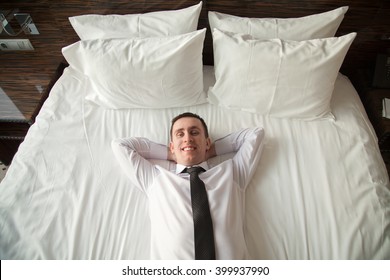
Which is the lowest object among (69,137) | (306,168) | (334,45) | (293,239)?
(293,239)

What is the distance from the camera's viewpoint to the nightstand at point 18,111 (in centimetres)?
142

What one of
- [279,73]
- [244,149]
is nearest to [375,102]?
[279,73]

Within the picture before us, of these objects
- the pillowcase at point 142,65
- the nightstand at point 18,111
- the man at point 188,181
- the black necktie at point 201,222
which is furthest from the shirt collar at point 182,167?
the nightstand at point 18,111

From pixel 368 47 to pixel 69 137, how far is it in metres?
1.83

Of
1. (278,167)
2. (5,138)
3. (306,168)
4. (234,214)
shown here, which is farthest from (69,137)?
(306,168)

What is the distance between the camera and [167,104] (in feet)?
4.55

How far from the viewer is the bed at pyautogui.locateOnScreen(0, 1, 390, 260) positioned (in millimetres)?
978

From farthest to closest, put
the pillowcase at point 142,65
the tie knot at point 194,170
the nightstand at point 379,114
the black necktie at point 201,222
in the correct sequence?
1. the nightstand at point 379,114
2. the pillowcase at point 142,65
3. the tie knot at point 194,170
4. the black necktie at point 201,222

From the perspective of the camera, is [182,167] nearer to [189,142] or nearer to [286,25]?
[189,142]

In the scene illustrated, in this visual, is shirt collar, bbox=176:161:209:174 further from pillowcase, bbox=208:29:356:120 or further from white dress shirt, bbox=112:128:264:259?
pillowcase, bbox=208:29:356:120

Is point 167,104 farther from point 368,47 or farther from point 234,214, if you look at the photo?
point 368,47

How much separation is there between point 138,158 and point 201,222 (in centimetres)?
42

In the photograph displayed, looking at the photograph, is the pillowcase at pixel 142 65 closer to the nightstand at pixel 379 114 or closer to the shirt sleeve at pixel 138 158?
the shirt sleeve at pixel 138 158

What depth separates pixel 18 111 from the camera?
144 cm
